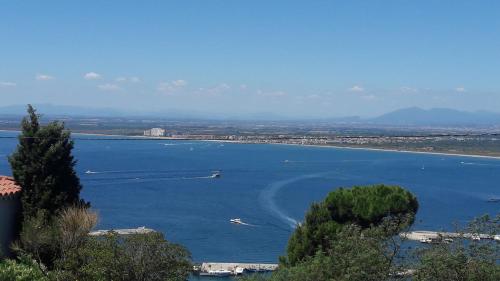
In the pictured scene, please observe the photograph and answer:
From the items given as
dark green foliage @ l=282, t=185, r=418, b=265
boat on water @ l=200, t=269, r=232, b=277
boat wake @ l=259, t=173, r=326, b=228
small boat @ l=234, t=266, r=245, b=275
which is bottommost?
boat on water @ l=200, t=269, r=232, b=277

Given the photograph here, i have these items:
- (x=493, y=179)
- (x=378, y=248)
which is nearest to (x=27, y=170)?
(x=378, y=248)

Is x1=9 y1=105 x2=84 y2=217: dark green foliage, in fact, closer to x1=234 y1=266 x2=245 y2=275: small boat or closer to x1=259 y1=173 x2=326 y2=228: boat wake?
x1=234 y1=266 x2=245 y2=275: small boat

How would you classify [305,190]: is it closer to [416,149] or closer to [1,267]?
[1,267]

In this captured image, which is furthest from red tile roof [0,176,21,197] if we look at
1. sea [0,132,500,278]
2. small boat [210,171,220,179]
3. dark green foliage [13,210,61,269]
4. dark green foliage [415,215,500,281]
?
small boat [210,171,220,179]

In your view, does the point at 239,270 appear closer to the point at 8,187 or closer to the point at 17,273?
the point at 8,187

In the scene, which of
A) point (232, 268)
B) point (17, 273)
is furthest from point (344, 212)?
point (232, 268)
